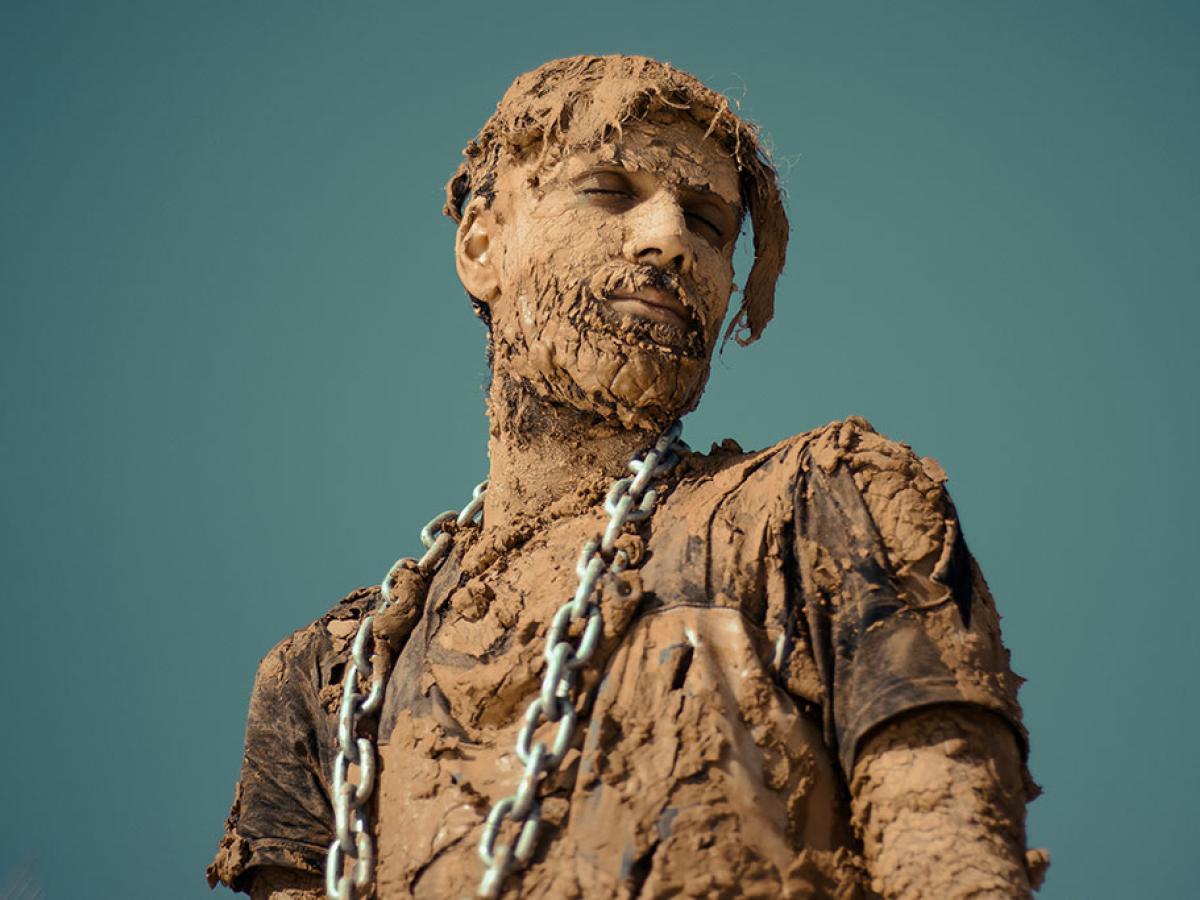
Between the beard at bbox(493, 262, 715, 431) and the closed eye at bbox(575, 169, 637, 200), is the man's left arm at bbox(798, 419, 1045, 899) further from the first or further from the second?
the closed eye at bbox(575, 169, 637, 200)

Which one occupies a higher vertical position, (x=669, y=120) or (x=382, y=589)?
(x=669, y=120)

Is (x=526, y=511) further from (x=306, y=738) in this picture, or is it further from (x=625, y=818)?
(x=625, y=818)

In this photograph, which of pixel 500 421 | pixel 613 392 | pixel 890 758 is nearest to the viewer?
pixel 890 758

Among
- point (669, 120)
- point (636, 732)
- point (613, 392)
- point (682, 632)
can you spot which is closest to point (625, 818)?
point (636, 732)

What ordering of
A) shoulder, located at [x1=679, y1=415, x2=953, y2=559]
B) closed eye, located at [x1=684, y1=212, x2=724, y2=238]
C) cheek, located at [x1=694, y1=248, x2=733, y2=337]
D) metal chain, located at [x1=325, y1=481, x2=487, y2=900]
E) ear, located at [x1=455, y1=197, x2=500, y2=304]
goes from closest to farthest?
shoulder, located at [x1=679, y1=415, x2=953, y2=559]
metal chain, located at [x1=325, y1=481, x2=487, y2=900]
cheek, located at [x1=694, y1=248, x2=733, y2=337]
closed eye, located at [x1=684, y1=212, x2=724, y2=238]
ear, located at [x1=455, y1=197, x2=500, y2=304]

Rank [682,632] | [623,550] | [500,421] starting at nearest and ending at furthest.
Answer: [682,632] < [623,550] < [500,421]

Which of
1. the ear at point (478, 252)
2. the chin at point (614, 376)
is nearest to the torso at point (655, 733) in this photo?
the chin at point (614, 376)

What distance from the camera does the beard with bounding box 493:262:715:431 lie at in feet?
12.8

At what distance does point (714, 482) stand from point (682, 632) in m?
0.48

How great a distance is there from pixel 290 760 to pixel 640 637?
123 centimetres

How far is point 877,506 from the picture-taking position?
11.1 ft

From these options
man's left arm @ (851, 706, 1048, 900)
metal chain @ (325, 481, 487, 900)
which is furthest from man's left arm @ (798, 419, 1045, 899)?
metal chain @ (325, 481, 487, 900)

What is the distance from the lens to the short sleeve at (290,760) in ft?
13.4

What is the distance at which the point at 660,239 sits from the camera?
3.92 meters
